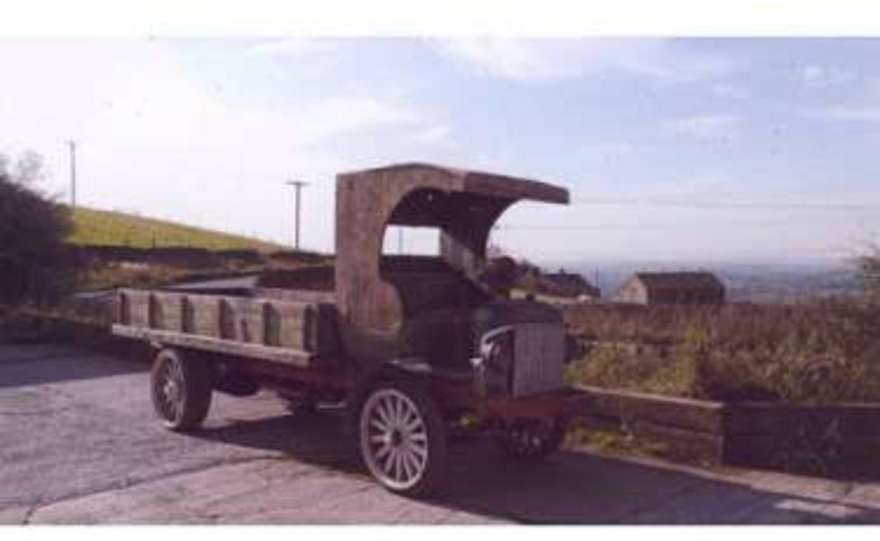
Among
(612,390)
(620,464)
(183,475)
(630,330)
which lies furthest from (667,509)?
(630,330)

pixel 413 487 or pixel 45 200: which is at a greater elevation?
pixel 45 200

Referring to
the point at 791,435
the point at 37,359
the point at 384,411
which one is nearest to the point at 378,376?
the point at 384,411

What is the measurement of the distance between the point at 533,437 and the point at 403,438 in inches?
57.3

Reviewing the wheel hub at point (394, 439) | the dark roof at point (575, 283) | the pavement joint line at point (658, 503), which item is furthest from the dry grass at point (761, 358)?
the dark roof at point (575, 283)

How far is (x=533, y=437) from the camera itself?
8.87 metres

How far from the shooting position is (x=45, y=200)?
25281 millimetres

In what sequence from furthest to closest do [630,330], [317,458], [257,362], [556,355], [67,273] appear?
[67,273] → [630,330] → [257,362] → [317,458] → [556,355]

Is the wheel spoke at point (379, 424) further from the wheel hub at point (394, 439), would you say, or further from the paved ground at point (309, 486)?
the paved ground at point (309, 486)

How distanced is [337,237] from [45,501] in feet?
9.56

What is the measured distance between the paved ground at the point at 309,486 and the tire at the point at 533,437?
0.49 feet

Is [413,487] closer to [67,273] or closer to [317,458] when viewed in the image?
Result: [317,458]

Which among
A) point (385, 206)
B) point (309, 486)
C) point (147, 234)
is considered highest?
point (147, 234)

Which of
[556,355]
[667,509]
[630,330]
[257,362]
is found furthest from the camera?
[630,330]

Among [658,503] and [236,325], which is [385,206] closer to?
[236,325]
